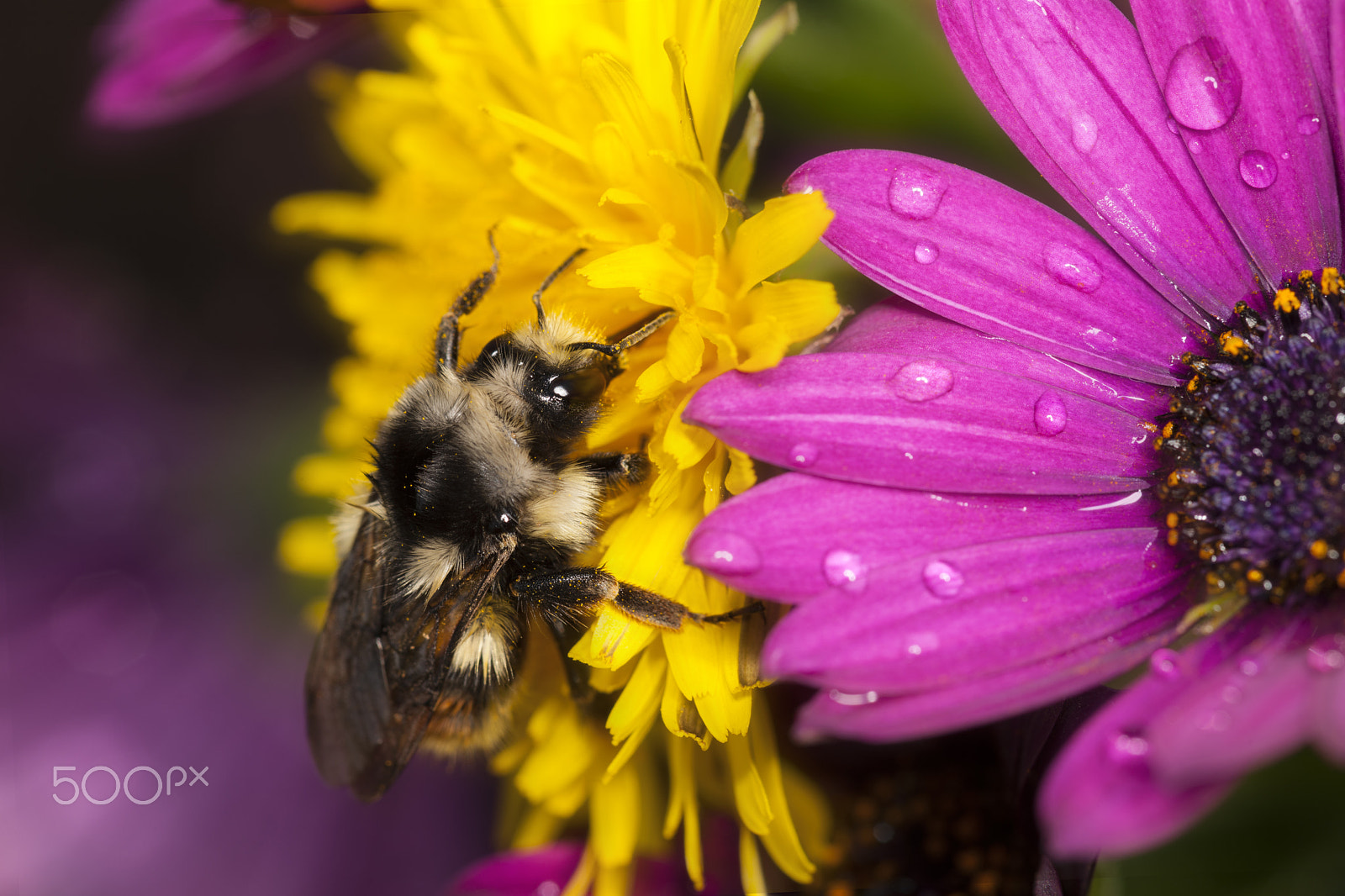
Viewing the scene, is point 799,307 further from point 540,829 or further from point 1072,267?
point 540,829

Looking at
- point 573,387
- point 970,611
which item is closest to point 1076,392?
point 970,611

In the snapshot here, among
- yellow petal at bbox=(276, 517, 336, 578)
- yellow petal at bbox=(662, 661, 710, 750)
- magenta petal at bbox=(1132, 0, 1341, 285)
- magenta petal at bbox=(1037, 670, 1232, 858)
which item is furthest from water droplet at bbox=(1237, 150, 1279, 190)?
yellow petal at bbox=(276, 517, 336, 578)

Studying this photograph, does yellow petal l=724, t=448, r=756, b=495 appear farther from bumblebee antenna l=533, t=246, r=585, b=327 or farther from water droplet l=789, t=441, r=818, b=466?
bumblebee antenna l=533, t=246, r=585, b=327

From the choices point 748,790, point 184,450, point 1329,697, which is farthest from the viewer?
point 184,450

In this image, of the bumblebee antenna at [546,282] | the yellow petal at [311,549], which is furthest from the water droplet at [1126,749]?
the yellow petal at [311,549]

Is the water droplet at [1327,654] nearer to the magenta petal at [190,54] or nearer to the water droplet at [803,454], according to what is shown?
the water droplet at [803,454]

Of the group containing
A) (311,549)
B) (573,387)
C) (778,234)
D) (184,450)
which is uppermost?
(778,234)
